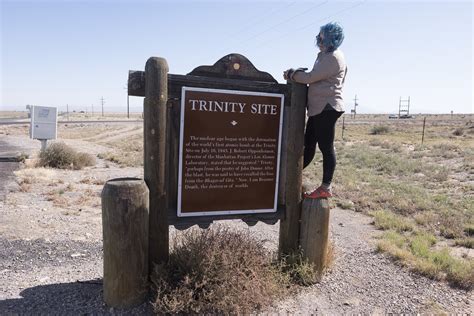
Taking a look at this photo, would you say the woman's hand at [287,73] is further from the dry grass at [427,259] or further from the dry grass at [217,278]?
the dry grass at [427,259]

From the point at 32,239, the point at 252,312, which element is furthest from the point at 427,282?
the point at 32,239

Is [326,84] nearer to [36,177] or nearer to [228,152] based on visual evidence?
[228,152]

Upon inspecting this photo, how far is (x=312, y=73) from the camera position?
385cm

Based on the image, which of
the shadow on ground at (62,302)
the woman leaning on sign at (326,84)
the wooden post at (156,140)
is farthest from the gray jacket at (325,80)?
the shadow on ground at (62,302)

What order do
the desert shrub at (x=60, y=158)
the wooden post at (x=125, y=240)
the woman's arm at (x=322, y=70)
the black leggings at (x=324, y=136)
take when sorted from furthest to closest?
the desert shrub at (x=60, y=158)
the black leggings at (x=324, y=136)
the woman's arm at (x=322, y=70)
the wooden post at (x=125, y=240)

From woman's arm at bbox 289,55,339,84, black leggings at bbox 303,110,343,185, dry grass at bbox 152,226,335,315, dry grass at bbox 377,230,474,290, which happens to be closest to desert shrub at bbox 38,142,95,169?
dry grass at bbox 377,230,474,290

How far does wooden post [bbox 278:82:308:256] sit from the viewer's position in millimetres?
4094

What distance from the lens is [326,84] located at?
3936 millimetres

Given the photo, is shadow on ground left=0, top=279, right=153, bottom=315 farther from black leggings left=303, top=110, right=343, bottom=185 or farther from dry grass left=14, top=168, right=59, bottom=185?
dry grass left=14, top=168, right=59, bottom=185

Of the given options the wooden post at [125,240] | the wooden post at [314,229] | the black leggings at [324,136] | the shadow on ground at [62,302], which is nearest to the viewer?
the wooden post at [125,240]

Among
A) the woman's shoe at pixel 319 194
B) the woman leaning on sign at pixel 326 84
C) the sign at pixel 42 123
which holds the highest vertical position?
the woman leaning on sign at pixel 326 84

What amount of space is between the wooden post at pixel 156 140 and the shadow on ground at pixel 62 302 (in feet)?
1.82

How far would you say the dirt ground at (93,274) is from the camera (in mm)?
3809

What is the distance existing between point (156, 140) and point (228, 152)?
713mm
